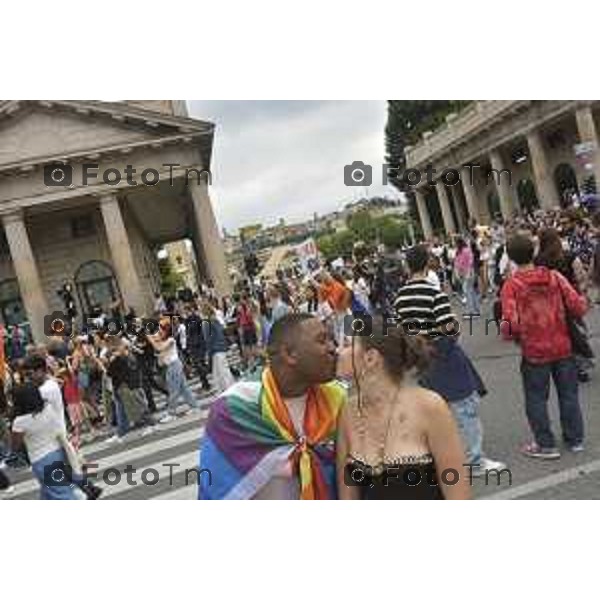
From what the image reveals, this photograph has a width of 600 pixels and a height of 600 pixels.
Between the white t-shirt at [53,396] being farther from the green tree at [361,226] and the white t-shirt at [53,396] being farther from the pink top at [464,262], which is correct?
the green tree at [361,226]

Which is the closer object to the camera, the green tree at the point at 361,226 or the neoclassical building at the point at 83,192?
the neoclassical building at the point at 83,192

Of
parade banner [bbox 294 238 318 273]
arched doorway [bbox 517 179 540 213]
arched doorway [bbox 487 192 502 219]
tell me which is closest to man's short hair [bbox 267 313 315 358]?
parade banner [bbox 294 238 318 273]

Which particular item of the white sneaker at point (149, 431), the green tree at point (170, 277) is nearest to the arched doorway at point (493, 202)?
the green tree at point (170, 277)

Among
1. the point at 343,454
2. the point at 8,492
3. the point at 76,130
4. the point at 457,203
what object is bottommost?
the point at 8,492

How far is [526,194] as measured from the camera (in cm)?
4753

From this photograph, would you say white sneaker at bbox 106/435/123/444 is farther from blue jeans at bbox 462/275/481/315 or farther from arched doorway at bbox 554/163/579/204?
arched doorway at bbox 554/163/579/204

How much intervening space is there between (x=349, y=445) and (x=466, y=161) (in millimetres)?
38828

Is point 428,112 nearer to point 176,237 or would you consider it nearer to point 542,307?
point 176,237

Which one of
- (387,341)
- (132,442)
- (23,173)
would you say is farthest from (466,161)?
(387,341)

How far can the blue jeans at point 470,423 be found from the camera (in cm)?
699

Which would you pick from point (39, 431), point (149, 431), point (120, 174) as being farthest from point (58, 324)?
point (120, 174)

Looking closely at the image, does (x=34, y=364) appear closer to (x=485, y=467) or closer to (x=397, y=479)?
(x=485, y=467)

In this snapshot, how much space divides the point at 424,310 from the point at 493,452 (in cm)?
158

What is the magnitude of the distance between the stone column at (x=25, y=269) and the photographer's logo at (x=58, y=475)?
2600 centimetres
